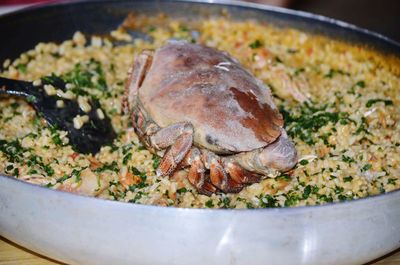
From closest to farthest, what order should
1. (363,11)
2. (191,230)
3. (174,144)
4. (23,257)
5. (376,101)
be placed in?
1. (191,230)
2. (23,257)
3. (174,144)
4. (376,101)
5. (363,11)

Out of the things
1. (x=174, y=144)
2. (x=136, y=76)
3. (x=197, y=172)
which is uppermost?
(x=136, y=76)

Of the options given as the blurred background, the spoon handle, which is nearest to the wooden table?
the spoon handle

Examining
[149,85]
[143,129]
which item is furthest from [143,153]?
[149,85]

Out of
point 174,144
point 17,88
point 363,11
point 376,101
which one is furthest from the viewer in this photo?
point 363,11

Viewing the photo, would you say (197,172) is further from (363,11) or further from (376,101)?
(363,11)

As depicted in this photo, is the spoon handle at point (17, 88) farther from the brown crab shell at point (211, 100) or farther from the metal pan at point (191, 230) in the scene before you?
the metal pan at point (191, 230)

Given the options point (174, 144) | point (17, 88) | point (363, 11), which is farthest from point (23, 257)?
point (363, 11)

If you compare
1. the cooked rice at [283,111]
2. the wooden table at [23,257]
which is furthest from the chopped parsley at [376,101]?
the wooden table at [23,257]

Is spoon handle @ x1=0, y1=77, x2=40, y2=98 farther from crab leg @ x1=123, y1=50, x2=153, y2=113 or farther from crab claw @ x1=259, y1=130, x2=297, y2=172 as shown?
crab claw @ x1=259, y1=130, x2=297, y2=172
